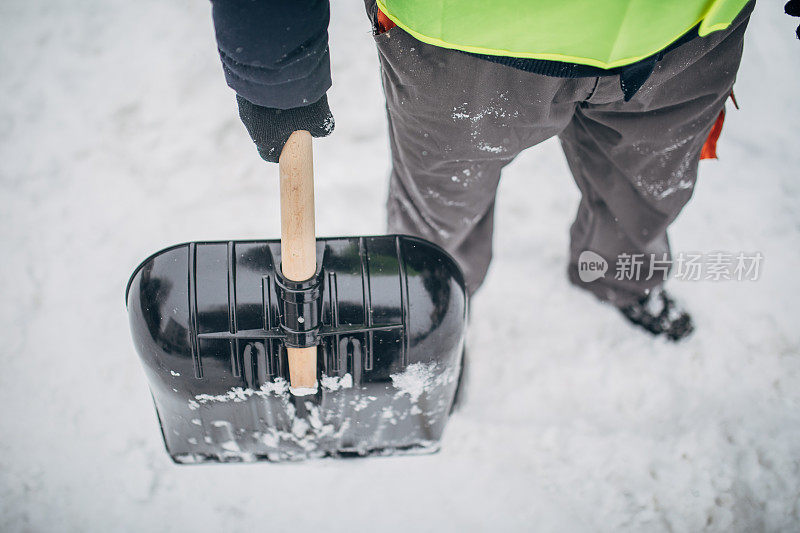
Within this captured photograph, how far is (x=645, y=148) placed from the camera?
1.09 metres

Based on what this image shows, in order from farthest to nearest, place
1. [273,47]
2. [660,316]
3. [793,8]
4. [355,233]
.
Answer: [355,233] → [660,316] → [793,8] → [273,47]

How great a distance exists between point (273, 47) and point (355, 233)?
3.37ft

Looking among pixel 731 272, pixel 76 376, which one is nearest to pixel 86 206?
pixel 76 376

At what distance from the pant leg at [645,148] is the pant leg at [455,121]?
0.37 feet

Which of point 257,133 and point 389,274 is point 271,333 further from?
point 257,133

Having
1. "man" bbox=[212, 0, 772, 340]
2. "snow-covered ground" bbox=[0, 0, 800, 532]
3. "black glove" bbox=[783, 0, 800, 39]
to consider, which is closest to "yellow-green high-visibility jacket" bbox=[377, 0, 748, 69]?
"man" bbox=[212, 0, 772, 340]

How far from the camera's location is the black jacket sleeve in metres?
0.64

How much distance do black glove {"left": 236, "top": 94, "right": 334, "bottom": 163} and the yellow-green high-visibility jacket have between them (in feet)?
0.63

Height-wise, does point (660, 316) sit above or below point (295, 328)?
below

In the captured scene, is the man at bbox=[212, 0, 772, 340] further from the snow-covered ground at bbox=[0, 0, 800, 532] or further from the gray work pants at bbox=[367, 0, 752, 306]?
the snow-covered ground at bbox=[0, 0, 800, 532]

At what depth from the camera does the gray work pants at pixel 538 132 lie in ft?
2.93

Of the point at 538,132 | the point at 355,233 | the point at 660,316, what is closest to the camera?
the point at 538,132

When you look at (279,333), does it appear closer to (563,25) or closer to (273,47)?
(273,47)

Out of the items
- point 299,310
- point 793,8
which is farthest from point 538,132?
point 299,310
